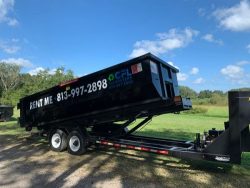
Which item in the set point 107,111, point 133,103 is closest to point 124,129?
point 107,111

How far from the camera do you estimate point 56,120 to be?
1107 centimetres

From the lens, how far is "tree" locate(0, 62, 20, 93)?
10170 centimetres

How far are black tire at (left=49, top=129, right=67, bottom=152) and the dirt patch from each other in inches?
12.4

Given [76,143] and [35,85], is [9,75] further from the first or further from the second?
[76,143]

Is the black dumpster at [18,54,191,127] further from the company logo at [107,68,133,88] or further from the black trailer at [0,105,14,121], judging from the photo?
the black trailer at [0,105,14,121]

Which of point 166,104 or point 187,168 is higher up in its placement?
point 166,104

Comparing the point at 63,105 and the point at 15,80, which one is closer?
the point at 63,105

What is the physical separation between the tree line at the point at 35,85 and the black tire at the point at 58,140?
4.18 metres

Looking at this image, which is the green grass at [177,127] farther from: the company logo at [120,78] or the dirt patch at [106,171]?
the company logo at [120,78]

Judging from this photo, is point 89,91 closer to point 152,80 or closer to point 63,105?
point 63,105

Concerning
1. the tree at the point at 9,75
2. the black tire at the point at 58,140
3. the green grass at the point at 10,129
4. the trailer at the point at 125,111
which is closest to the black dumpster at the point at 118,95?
the trailer at the point at 125,111

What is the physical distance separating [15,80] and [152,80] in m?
101

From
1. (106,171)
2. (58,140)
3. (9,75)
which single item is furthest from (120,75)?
(9,75)

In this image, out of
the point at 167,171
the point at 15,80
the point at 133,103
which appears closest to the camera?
the point at 167,171
